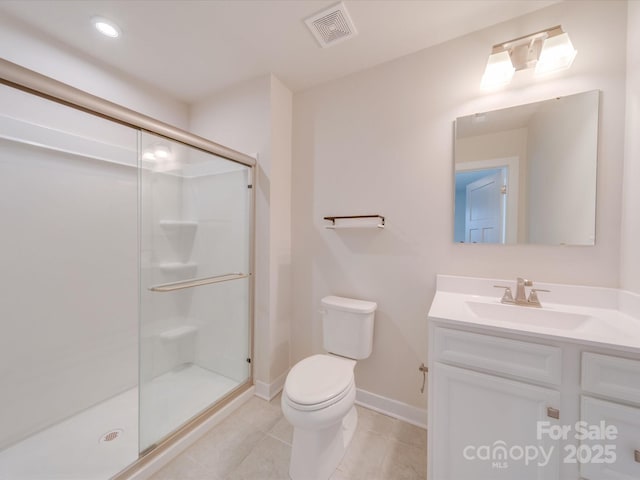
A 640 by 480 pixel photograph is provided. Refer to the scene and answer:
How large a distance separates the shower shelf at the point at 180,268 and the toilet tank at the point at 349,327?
37.3 inches

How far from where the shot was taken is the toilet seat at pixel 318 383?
3.87ft

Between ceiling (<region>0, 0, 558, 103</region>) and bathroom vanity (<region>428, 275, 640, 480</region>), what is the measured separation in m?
1.56

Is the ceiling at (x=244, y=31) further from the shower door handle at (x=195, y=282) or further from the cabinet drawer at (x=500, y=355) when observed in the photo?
the cabinet drawer at (x=500, y=355)

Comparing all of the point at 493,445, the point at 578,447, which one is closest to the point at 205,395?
the point at 493,445

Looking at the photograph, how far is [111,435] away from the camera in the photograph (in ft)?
4.88

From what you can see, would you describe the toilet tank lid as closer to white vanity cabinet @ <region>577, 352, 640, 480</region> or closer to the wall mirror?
the wall mirror

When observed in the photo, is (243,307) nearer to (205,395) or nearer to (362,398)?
(205,395)

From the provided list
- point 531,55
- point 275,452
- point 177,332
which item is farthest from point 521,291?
point 177,332

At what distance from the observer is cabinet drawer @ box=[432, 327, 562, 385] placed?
90cm

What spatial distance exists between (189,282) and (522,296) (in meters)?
1.93

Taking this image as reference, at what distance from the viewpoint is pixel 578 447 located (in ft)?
2.89

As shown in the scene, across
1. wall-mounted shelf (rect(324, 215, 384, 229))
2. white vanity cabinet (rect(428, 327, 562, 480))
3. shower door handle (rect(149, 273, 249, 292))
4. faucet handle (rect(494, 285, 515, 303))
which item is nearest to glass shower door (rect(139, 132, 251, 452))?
shower door handle (rect(149, 273, 249, 292))

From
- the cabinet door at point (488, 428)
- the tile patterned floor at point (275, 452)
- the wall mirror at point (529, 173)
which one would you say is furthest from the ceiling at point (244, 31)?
the tile patterned floor at point (275, 452)

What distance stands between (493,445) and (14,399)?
2446 mm
